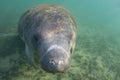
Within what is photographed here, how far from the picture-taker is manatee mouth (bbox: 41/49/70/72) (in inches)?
158

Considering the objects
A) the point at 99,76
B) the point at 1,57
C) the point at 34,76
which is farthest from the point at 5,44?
the point at 99,76

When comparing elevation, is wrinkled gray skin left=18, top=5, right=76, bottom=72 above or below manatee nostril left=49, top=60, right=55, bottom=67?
above

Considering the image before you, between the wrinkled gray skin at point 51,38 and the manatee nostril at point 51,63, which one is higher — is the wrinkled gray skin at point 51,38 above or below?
above

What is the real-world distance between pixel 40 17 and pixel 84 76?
1993mm


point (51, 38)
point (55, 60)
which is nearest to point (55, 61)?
point (55, 60)

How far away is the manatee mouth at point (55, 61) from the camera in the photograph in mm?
4020

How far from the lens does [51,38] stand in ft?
15.2

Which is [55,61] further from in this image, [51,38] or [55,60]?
Answer: [51,38]

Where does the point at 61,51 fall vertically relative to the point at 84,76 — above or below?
above

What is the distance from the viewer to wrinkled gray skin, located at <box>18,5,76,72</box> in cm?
410

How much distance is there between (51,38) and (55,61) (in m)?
0.74

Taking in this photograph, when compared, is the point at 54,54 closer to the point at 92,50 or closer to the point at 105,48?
the point at 92,50

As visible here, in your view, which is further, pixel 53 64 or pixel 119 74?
pixel 119 74

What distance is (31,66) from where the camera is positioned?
246 inches
